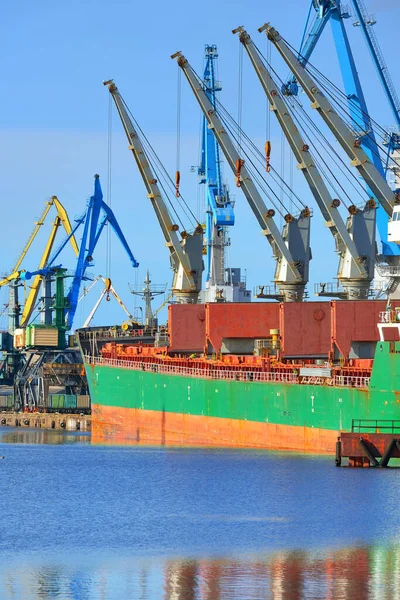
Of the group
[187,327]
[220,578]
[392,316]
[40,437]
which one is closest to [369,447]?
[392,316]

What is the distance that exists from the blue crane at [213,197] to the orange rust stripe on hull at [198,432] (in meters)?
19.3

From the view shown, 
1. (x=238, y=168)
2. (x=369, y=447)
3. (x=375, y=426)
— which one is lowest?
(x=369, y=447)

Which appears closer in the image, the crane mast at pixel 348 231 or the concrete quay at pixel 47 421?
the crane mast at pixel 348 231

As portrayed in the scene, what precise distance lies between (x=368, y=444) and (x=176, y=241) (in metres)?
28.8

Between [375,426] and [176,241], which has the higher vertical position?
[176,241]

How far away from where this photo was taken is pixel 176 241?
237 feet

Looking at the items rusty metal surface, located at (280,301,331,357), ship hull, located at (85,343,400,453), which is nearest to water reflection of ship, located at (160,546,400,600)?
ship hull, located at (85,343,400,453)

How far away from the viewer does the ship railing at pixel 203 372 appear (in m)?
57.1

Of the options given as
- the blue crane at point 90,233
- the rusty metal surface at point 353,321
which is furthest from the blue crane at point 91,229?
the rusty metal surface at point 353,321

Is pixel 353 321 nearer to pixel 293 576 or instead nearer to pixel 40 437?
pixel 40 437

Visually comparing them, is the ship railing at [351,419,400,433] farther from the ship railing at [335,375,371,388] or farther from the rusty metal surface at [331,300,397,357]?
the rusty metal surface at [331,300,397,357]

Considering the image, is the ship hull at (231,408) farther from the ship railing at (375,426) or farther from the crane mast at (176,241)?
the crane mast at (176,241)

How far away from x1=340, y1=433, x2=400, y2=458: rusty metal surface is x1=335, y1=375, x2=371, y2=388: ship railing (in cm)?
564

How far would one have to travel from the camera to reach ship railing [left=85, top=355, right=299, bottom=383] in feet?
187
